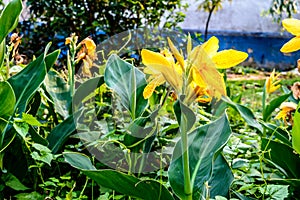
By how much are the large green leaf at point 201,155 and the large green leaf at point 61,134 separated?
1.27ft

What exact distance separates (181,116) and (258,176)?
0.48 meters

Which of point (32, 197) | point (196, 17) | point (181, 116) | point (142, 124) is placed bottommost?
point (196, 17)

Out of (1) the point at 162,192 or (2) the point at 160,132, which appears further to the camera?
(2) the point at 160,132

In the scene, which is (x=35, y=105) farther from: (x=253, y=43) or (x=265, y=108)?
(x=253, y=43)

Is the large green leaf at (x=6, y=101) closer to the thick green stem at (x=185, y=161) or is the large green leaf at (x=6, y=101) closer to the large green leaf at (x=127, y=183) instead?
the large green leaf at (x=127, y=183)

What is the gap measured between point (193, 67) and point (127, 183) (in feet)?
0.95

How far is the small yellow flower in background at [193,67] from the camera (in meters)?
0.72

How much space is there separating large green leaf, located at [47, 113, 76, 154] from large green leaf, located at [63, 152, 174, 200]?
0.92 ft

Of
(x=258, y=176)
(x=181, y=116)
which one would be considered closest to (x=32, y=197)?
(x=181, y=116)

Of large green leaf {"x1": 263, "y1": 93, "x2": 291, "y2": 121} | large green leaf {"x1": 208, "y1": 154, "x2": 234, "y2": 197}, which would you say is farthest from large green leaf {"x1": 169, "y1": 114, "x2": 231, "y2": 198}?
large green leaf {"x1": 263, "y1": 93, "x2": 291, "y2": 121}

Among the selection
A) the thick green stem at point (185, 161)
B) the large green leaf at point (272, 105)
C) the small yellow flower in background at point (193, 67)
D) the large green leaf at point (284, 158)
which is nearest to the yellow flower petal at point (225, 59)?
the small yellow flower in background at point (193, 67)

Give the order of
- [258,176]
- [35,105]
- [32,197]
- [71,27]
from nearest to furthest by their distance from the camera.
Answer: [32,197] < [258,176] < [35,105] < [71,27]

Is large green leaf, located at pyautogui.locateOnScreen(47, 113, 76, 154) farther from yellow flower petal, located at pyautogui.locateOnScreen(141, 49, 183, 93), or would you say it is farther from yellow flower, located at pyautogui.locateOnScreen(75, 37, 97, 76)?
yellow flower petal, located at pyautogui.locateOnScreen(141, 49, 183, 93)

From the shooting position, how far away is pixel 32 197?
106 cm
